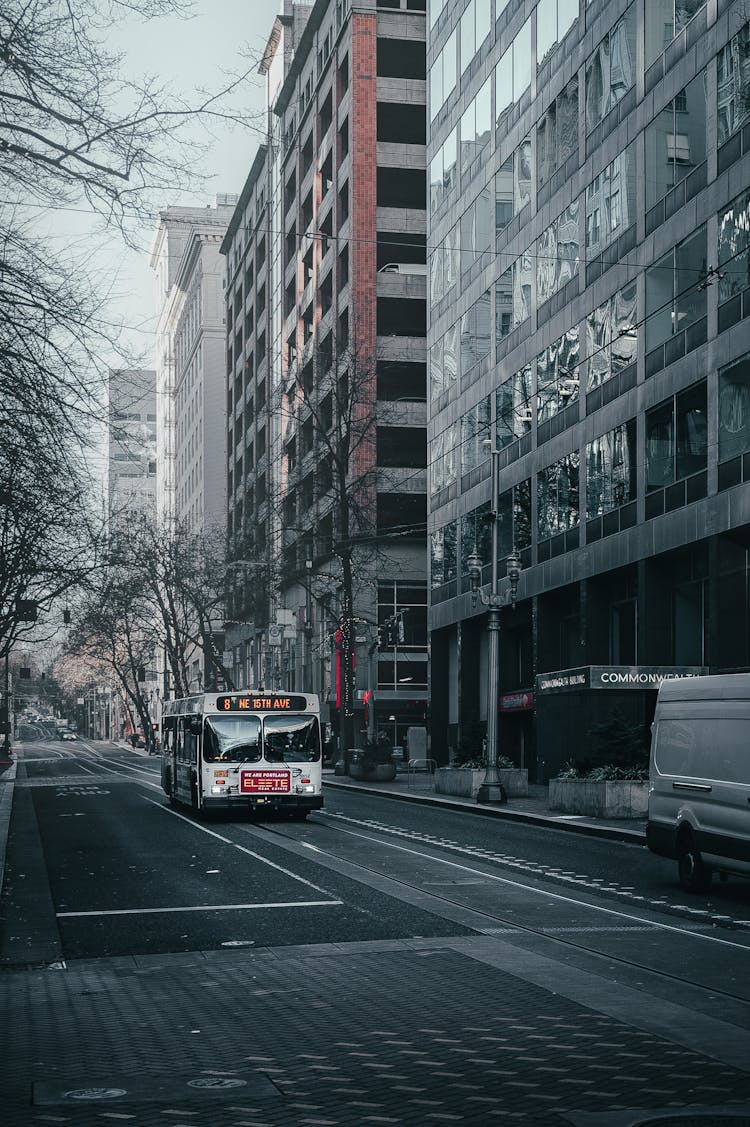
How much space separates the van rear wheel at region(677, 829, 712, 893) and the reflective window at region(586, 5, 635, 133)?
29.9 metres

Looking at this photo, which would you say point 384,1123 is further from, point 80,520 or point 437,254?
point 437,254

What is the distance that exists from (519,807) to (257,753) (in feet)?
24.9

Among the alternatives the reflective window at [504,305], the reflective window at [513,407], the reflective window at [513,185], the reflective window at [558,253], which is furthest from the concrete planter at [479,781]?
the reflective window at [513,185]

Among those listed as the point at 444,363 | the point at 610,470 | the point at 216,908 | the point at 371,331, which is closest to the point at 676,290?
the point at 610,470

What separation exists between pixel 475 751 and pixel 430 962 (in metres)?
31.4

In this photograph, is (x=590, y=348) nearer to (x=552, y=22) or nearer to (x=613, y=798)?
(x=552, y=22)

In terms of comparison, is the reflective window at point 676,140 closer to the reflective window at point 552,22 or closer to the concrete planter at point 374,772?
the reflective window at point 552,22

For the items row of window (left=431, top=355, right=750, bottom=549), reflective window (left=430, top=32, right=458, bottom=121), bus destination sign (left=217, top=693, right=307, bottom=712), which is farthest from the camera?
reflective window (left=430, top=32, right=458, bottom=121)

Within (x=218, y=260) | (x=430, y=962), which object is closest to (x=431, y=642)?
(x=430, y=962)

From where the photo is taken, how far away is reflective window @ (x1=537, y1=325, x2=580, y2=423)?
4697cm

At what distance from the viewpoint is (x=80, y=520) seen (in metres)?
19.2

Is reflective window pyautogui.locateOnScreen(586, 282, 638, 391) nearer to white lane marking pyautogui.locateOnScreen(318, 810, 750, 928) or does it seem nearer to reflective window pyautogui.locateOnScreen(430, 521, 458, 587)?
reflective window pyautogui.locateOnScreen(430, 521, 458, 587)

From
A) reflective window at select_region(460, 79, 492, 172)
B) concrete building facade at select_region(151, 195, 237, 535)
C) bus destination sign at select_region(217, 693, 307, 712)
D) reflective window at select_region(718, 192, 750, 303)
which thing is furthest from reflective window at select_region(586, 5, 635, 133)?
concrete building facade at select_region(151, 195, 237, 535)

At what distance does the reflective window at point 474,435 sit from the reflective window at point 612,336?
977 centimetres
